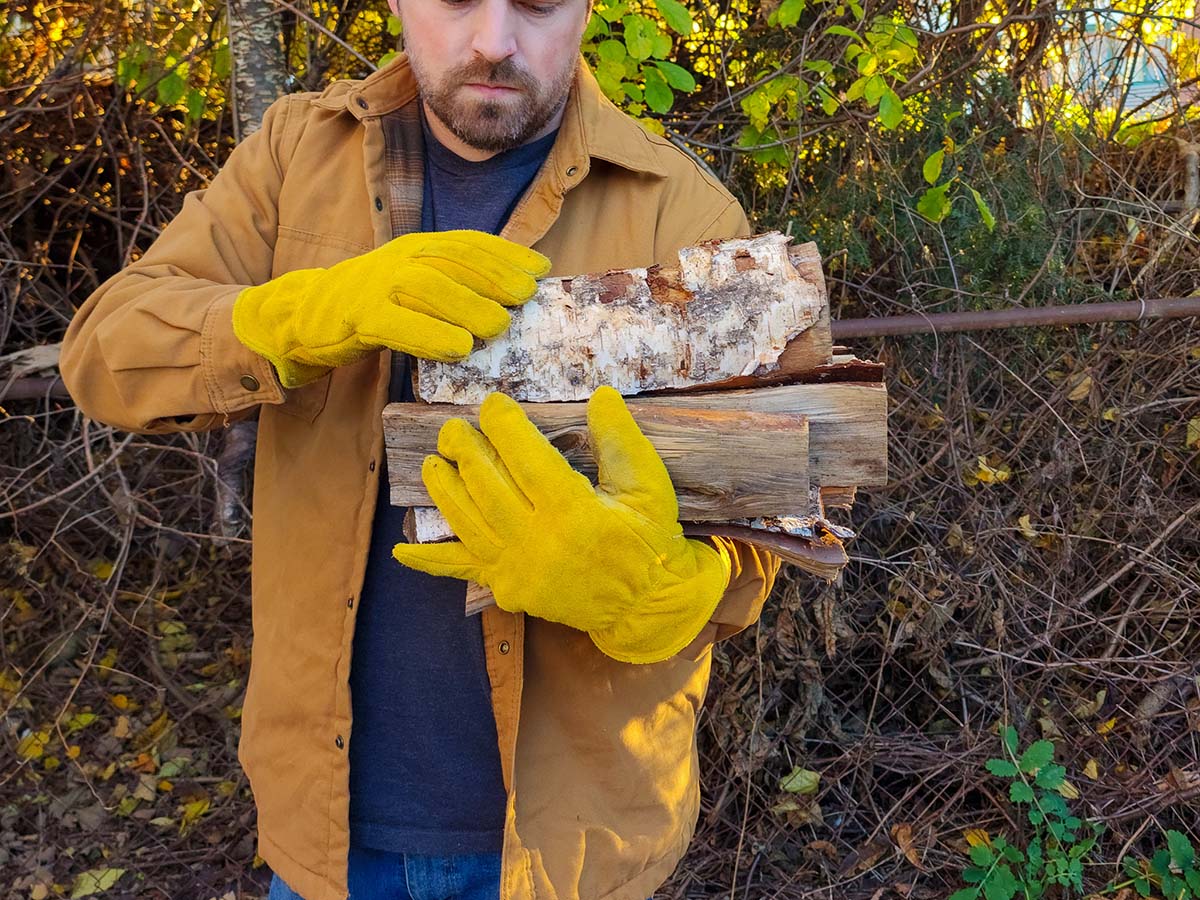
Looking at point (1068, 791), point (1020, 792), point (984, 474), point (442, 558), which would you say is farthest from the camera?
point (984, 474)

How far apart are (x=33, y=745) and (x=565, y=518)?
260 cm

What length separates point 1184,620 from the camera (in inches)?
111

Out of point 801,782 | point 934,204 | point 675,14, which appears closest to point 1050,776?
point 801,782

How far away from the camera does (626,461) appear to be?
1.15 meters

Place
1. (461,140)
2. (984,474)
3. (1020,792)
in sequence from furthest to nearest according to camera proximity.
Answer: (984,474)
(1020,792)
(461,140)

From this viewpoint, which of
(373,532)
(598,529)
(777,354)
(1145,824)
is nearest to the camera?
(598,529)

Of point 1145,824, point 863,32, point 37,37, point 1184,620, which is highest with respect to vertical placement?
point 863,32

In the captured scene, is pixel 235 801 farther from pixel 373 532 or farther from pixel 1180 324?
pixel 1180 324

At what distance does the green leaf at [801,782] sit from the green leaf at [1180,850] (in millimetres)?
994

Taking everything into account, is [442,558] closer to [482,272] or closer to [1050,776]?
[482,272]

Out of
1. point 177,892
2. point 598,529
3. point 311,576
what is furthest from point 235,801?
point 598,529

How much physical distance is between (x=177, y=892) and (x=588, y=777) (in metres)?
1.86

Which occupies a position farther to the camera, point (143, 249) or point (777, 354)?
point (143, 249)

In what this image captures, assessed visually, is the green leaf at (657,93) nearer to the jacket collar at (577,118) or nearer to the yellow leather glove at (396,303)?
the jacket collar at (577,118)
